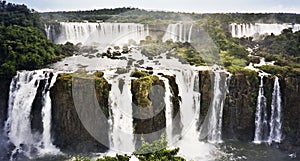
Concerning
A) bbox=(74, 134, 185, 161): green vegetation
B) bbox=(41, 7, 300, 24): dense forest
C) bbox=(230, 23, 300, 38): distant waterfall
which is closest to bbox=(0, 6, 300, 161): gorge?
bbox=(74, 134, 185, 161): green vegetation

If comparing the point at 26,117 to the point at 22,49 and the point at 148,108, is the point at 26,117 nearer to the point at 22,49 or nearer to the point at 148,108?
the point at 22,49

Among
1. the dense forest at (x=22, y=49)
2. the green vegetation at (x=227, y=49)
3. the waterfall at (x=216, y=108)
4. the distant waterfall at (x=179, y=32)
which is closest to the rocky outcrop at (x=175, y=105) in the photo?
the waterfall at (x=216, y=108)

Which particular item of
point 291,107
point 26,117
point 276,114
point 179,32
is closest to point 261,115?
point 276,114

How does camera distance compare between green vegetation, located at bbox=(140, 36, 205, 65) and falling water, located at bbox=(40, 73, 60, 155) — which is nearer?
falling water, located at bbox=(40, 73, 60, 155)

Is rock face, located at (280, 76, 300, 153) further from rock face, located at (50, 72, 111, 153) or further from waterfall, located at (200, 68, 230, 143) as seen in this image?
rock face, located at (50, 72, 111, 153)

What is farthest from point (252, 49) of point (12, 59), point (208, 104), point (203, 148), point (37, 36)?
point (12, 59)

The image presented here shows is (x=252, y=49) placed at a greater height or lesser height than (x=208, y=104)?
greater

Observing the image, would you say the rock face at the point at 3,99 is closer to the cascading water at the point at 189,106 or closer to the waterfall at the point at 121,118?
the waterfall at the point at 121,118

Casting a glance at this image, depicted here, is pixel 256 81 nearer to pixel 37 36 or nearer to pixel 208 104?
pixel 208 104
